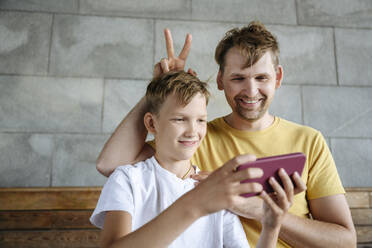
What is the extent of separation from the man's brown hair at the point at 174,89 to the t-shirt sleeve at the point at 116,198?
27 centimetres

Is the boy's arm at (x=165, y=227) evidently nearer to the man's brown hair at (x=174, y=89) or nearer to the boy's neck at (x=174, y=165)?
the boy's neck at (x=174, y=165)

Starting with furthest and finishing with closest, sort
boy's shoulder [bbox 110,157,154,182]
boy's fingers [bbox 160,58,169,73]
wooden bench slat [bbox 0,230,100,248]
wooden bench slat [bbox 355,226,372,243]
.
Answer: wooden bench slat [bbox 355,226,372,243] → wooden bench slat [bbox 0,230,100,248] → boy's fingers [bbox 160,58,169,73] → boy's shoulder [bbox 110,157,154,182]

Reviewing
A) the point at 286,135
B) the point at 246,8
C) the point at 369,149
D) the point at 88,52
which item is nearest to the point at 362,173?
the point at 369,149

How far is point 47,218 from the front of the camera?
1762 millimetres

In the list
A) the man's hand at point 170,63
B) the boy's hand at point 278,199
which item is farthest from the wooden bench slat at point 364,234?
the man's hand at point 170,63

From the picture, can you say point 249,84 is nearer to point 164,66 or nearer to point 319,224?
point 164,66

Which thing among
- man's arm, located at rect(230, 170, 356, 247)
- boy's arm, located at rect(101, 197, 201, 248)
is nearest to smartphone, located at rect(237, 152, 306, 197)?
boy's arm, located at rect(101, 197, 201, 248)

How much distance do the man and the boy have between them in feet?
0.39

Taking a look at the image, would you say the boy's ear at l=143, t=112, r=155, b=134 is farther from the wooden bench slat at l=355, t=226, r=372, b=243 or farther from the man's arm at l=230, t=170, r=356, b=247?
the wooden bench slat at l=355, t=226, r=372, b=243

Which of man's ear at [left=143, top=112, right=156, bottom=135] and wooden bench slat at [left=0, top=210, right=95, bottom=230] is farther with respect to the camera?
wooden bench slat at [left=0, top=210, right=95, bottom=230]

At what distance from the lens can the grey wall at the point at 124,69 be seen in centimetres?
204

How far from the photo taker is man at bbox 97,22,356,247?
1.13m

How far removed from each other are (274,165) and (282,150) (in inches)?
23.8

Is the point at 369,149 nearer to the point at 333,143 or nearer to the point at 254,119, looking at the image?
the point at 333,143
